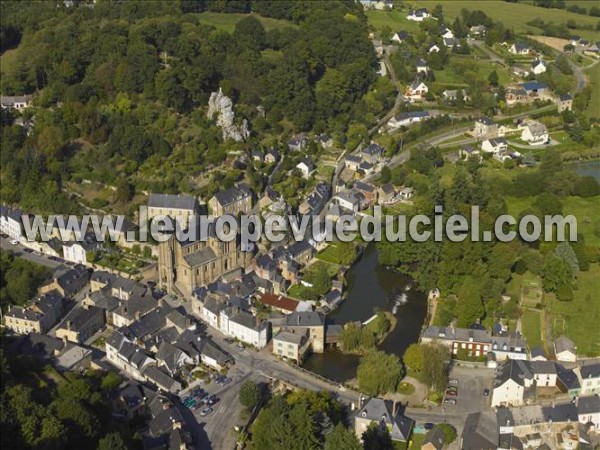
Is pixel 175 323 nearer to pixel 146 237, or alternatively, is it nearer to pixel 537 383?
pixel 146 237

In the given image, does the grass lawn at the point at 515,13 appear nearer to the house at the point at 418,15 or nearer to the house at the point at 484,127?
the house at the point at 418,15

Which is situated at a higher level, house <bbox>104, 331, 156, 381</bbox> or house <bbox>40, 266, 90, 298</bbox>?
house <bbox>40, 266, 90, 298</bbox>

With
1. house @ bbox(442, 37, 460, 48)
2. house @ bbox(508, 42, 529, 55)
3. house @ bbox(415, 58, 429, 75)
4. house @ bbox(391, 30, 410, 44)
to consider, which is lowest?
house @ bbox(415, 58, 429, 75)

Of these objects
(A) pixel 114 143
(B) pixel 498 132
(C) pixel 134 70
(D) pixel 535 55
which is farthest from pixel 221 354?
(D) pixel 535 55

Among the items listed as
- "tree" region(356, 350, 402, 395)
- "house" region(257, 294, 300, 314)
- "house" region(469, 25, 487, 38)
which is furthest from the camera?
"house" region(469, 25, 487, 38)

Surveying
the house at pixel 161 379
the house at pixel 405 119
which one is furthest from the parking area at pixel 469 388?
the house at pixel 405 119

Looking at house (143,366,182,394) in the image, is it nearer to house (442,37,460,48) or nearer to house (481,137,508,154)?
house (481,137,508,154)

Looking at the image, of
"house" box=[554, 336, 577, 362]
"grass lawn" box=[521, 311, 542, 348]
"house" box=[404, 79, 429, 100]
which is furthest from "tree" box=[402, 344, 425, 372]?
"house" box=[404, 79, 429, 100]

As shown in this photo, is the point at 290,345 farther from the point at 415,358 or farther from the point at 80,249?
the point at 80,249
